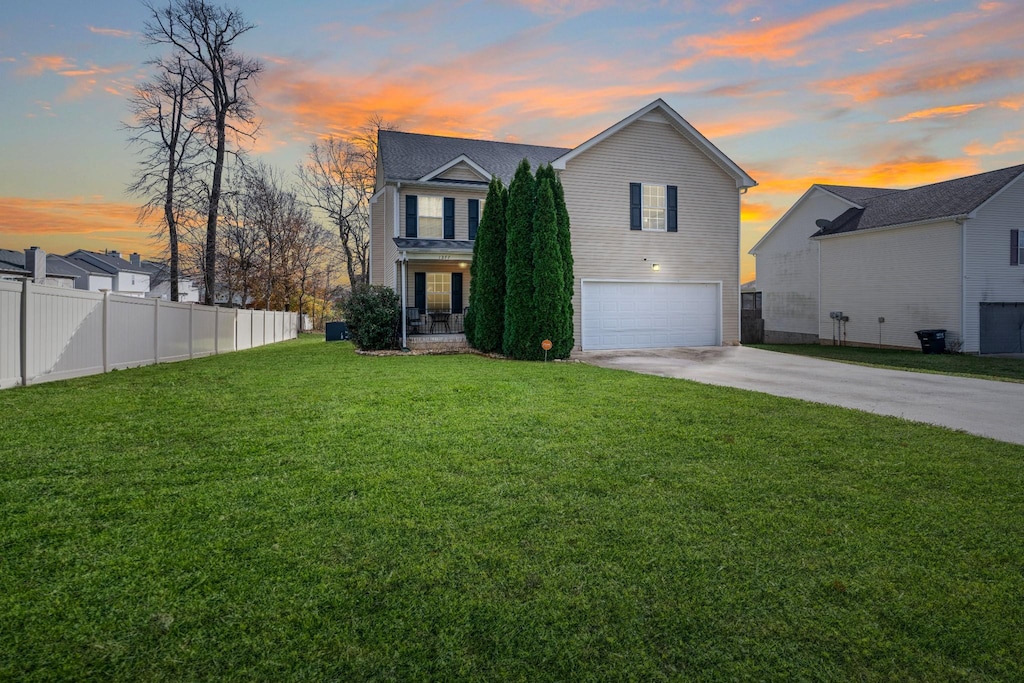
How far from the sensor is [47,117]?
15.5 meters

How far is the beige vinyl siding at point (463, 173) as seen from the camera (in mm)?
19266

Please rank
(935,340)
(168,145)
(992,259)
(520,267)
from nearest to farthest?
1. (520,267)
2. (935,340)
3. (992,259)
4. (168,145)

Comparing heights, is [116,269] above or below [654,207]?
above

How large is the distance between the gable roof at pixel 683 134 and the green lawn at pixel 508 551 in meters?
12.3

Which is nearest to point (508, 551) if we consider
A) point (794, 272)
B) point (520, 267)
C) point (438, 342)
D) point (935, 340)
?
point (520, 267)

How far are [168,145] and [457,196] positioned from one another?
12.9 meters

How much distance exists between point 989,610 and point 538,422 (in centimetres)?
417

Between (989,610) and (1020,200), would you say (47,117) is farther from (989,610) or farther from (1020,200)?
(1020,200)

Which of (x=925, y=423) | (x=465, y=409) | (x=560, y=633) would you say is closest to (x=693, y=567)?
(x=560, y=633)

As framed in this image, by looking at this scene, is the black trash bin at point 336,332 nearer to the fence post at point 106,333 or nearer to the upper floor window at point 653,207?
the fence post at point 106,333

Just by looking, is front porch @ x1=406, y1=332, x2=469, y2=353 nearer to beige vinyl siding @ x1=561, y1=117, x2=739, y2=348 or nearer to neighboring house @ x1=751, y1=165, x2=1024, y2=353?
beige vinyl siding @ x1=561, y1=117, x2=739, y2=348

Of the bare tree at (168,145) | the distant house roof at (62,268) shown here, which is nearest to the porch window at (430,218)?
the bare tree at (168,145)

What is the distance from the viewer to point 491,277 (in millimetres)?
15164

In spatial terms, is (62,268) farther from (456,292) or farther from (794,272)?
(794,272)
